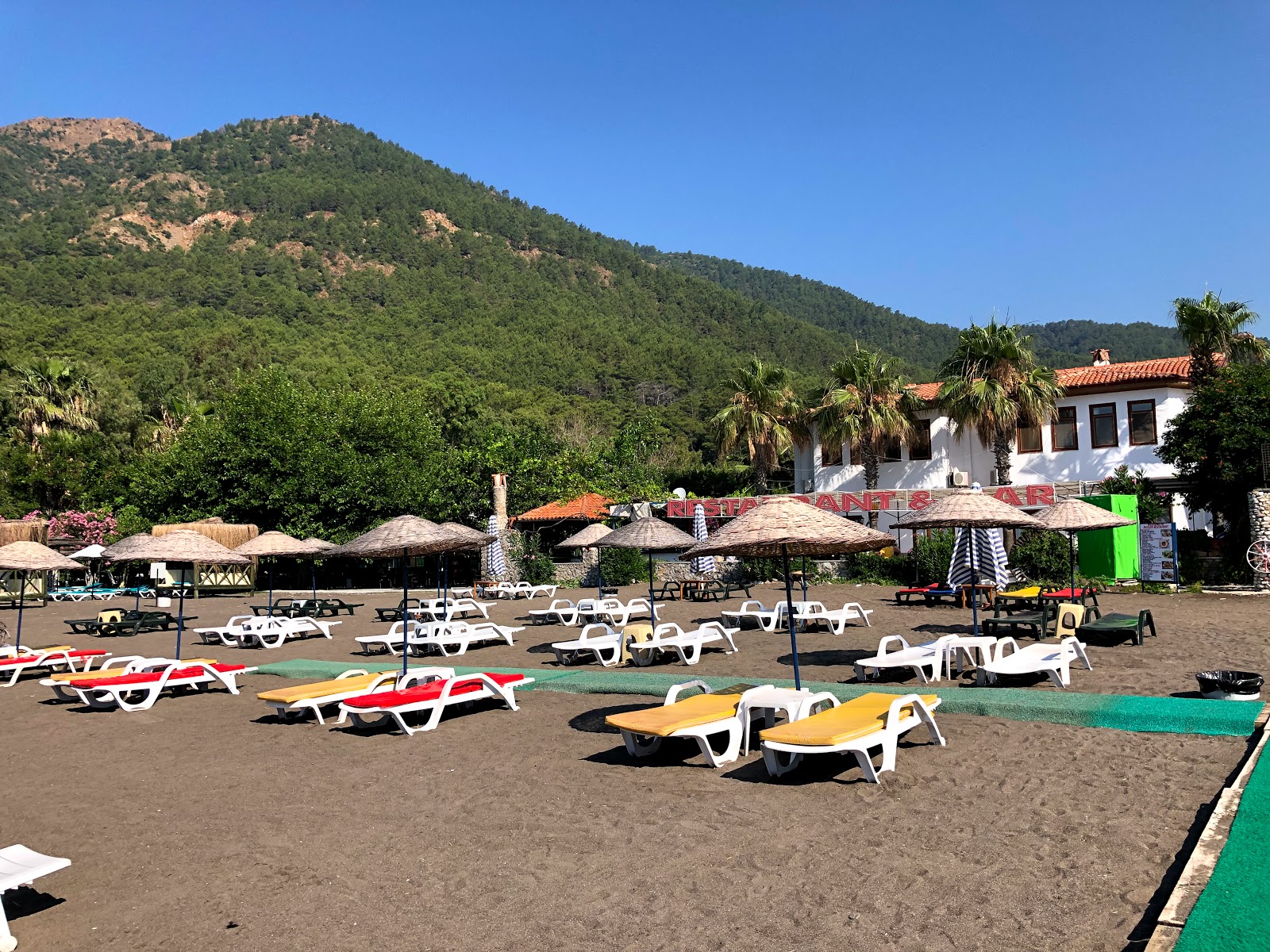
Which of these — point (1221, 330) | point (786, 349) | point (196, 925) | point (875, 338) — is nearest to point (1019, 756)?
point (196, 925)

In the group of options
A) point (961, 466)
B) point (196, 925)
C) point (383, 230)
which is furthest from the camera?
point (383, 230)

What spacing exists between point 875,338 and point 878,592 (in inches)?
2893

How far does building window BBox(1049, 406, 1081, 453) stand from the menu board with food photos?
14149 millimetres

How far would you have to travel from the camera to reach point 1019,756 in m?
6.98

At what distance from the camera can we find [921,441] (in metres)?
39.3

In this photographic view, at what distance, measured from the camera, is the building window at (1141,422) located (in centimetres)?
3450

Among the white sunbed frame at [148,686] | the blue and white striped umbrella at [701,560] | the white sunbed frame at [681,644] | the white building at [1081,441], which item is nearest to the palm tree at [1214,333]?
the white building at [1081,441]

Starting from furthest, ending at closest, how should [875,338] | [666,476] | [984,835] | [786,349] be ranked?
[875,338]
[786,349]
[666,476]
[984,835]

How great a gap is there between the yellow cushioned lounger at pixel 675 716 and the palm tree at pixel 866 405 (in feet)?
95.7

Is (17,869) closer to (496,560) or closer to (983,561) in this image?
(983,561)

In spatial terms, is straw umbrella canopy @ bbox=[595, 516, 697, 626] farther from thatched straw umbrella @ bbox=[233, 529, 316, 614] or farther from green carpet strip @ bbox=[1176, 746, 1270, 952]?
green carpet strip @ bbox=[1176, 746, 1270, 952]

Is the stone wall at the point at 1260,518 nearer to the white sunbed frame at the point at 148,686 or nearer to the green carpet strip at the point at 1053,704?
the green carpet strip at the point at 1053,704

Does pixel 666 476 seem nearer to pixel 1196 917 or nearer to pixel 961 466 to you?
pixel 961 466


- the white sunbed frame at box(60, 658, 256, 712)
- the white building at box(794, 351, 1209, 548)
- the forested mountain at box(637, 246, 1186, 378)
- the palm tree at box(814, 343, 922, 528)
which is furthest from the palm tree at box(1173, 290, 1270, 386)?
the forested mountain at box(637, 246, 1186, 378)
